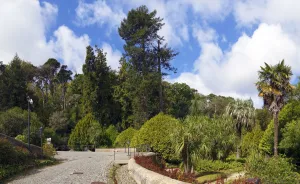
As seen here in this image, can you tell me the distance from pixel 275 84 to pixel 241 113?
46.0 feet

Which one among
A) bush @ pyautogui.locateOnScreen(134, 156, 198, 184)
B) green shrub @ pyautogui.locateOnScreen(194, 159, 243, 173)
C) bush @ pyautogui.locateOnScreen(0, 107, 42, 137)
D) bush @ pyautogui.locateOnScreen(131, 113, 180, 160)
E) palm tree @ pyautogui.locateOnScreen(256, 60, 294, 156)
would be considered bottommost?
green shrub @ pyautogui.locateOnScreen(194, 159, 243, 173)

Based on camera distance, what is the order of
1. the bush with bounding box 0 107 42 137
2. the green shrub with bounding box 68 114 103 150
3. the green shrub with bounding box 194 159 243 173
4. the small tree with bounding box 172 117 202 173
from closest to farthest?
1. the small tree with bounding box 172 117 202 173
2. the green shrub with bounding box 194 159 243 173
3. the bush with bounding box 0 107 42 137
4. the green shrub with bounding box 68 114 103 150

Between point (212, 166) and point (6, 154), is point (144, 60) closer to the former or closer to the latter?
point (212, 166)

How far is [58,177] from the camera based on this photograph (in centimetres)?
1512

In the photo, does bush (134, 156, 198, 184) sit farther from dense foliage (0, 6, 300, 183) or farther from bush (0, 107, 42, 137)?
bush (0, 107, 42, 137)

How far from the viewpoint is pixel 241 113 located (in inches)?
1721

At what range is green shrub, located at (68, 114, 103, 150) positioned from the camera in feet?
144

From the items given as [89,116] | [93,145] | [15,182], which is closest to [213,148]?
[93,145]

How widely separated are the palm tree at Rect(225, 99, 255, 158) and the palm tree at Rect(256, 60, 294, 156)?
12861 millimetres

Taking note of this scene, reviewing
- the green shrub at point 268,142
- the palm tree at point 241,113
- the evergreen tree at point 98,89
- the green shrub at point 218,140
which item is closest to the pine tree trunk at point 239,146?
the palm tree at point 241,113

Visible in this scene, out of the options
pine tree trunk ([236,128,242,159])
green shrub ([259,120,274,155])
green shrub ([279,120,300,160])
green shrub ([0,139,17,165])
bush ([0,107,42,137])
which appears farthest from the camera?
pine tree trunk ([236,128,242,159])

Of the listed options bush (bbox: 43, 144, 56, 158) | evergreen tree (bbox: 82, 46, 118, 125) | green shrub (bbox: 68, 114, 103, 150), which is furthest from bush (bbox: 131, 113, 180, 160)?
evergreen tree (bbox: 82, 46, 118, 125)

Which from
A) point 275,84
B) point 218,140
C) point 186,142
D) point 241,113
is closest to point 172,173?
point 186,142

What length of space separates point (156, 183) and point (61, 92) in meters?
57.5
